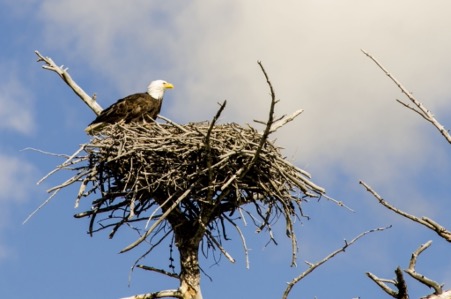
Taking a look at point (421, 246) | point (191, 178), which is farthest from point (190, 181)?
point (421, 246)

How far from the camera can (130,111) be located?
34.2 feet

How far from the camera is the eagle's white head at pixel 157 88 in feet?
38.1

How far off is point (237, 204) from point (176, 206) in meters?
0.61

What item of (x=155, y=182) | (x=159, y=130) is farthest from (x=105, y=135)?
(x=155, y=182)

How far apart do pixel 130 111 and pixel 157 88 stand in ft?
4.81

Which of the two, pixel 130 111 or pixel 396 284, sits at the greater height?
pixel 130 111

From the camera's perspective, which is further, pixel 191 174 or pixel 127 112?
pixel 127 112

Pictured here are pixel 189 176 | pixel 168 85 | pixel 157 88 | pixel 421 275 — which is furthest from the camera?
pixel 168 85

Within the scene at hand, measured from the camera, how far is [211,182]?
7707 mm

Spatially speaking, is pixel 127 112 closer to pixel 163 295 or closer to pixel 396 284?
pixel 163 295

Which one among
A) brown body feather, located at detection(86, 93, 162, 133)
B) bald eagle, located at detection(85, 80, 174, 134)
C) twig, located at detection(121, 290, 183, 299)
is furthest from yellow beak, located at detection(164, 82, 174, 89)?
twig, located at detection(121, 290, 183, 299)

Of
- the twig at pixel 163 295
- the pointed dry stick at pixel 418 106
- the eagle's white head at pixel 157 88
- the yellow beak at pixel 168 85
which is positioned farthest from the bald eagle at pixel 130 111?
the pointed dry stick at pixel 418 106

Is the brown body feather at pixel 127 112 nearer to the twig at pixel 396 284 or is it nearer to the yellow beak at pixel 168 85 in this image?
the yellow beak at pixel 168 85

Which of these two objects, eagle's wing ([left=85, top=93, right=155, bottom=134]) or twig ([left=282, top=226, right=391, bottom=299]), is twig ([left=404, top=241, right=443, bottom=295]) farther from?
eagle's wing ([left=85, top=93, right=155, bottom=134])
